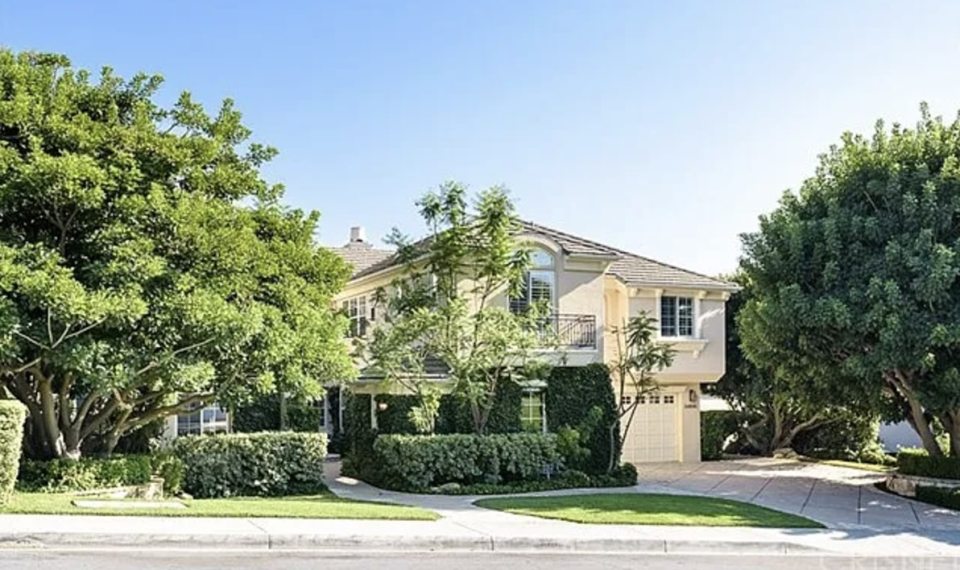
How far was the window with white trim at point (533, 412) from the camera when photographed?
2233cm

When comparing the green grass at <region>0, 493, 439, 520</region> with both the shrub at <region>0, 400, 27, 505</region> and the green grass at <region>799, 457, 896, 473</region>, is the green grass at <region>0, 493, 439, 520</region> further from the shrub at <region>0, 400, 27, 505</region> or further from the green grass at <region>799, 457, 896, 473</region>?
the green grass at <region>799, 457, 896, 473</region>

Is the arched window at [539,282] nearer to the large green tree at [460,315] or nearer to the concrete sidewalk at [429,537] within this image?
the large green tree at [460,315]

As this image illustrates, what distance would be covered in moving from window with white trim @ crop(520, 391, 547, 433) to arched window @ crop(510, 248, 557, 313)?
6.84ft

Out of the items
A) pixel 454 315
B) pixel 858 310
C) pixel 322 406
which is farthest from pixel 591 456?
pixel 322 406

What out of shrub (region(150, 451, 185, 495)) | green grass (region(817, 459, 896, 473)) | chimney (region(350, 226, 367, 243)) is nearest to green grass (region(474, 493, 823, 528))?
shrub (region(150, 451, 185, 495))

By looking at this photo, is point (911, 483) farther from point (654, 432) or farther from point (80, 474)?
point (80, 474)

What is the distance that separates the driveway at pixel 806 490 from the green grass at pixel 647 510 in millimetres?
1018

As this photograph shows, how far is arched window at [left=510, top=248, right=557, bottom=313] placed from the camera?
75.4 feet

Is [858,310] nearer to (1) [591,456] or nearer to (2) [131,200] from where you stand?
(1) [591,456]

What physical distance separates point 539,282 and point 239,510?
11.4 metres

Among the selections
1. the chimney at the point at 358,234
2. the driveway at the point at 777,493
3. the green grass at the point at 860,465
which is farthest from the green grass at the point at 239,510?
the chimney at the point at 358,234

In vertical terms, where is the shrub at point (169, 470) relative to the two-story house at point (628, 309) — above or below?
below

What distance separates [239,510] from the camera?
537 inches

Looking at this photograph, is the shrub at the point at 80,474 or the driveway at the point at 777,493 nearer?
the shrub at the point at 80,474
